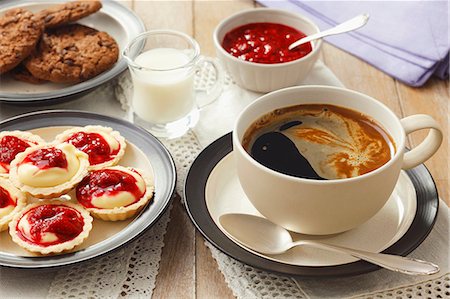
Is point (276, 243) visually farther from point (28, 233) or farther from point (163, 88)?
point (163, 88)

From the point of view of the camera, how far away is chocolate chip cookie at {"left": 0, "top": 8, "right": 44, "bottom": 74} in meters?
1.90

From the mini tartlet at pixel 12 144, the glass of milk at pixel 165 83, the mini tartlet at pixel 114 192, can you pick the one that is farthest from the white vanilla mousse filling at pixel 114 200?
the glass of milk at pixel 165 83

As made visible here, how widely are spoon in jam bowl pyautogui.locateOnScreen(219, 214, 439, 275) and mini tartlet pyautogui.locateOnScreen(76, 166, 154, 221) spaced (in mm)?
189

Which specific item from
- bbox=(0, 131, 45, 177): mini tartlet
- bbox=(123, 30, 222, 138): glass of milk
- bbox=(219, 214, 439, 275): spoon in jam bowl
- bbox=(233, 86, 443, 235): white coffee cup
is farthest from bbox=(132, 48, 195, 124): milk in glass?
bbox=(219, 214, 439, 275): spoon in jam bowl

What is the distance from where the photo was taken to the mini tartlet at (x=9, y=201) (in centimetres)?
144

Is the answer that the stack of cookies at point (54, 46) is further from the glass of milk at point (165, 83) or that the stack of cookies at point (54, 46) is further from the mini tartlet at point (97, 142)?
the mini tartlet at point (97, 142)

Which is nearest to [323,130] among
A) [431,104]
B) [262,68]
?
[262,68]

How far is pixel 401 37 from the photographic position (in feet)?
7.16

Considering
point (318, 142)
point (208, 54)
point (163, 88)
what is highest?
point (318, 142)

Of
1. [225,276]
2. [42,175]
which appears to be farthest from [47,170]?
[225,276]

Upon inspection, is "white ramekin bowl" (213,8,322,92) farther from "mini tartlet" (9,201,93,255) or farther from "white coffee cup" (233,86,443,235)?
"mini tartlet" (9,201,93,255)

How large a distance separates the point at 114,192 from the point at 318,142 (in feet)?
1.38

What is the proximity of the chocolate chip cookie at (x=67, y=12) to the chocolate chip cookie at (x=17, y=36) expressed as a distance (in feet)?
0.14

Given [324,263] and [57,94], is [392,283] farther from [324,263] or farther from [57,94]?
[57,94]
